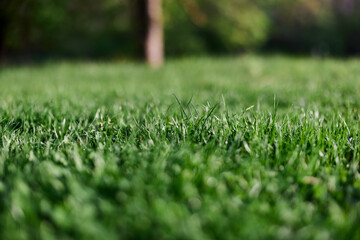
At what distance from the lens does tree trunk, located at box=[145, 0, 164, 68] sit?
10.7 meters

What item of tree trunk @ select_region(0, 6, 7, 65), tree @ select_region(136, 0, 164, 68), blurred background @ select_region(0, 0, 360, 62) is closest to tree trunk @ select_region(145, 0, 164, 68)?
tree @ select_region(136, 0, 164, 68)

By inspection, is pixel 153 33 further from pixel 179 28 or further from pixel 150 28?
pixel 179 28

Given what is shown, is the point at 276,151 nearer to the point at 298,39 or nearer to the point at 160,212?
the point at 160,212

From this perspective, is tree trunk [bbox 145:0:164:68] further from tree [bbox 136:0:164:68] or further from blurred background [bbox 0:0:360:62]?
blurred background [bbox 0:0:360:62]

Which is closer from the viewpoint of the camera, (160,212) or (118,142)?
(160,212)

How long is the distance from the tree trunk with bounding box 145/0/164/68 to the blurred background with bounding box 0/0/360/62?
0.39 meters

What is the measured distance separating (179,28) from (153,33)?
10.3m

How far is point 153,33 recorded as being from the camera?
11.1m

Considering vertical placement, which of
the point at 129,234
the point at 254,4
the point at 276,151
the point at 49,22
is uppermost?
the point at 254,4

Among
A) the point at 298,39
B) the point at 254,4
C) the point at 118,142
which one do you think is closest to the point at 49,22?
the point at 254,4

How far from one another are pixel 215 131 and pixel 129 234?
40.9 inches

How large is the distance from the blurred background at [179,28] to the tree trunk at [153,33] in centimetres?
39

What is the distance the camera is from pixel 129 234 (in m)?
1.19

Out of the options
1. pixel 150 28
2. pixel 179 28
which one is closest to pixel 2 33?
pixel 150 28
